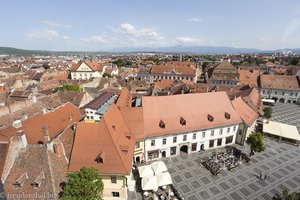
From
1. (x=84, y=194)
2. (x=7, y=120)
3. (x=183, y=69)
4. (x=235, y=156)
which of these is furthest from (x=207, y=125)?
(x=183, y=69)

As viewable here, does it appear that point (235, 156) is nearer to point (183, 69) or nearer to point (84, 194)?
point (84, 194)

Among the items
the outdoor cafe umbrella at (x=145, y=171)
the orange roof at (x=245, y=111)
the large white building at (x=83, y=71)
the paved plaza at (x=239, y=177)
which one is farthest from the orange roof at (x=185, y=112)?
the large white building at (x=83, y=71)

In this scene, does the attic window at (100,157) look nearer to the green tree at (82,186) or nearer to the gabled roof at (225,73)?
the green tree at (82,186)

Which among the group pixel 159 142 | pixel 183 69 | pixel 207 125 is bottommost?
pixel 159 142

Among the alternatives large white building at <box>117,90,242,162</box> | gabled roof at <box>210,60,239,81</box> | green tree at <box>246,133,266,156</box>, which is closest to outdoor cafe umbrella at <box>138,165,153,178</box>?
large white building at <box>117,90,242,162</box>

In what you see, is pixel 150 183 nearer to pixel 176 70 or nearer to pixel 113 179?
pixel 113 179
